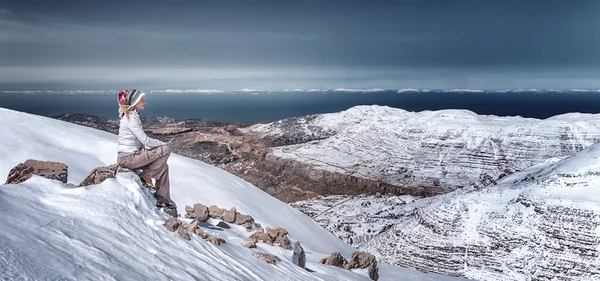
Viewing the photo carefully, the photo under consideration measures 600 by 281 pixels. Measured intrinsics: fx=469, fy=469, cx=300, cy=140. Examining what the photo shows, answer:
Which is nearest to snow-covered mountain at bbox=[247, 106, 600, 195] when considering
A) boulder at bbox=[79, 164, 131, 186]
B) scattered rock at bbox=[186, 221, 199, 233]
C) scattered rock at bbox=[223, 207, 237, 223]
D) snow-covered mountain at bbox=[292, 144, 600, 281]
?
snow-covered mountain at bbox=[292, 144, 600, 281]

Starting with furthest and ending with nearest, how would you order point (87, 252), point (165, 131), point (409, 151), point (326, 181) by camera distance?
1. point (165, 131)
2. point (409, 151)
3. point (326, 181)
4. point (87, 252)

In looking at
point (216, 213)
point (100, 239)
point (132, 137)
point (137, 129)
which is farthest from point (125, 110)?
point (216, 213)

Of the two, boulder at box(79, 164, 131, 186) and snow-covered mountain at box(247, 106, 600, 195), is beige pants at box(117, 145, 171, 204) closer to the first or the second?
boulder at box(79, 164, 131, 186)

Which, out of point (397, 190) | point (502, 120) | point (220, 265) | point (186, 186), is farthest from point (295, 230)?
point (502, 120)

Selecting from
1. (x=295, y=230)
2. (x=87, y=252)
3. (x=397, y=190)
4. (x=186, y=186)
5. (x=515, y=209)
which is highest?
(x=87, y=252)

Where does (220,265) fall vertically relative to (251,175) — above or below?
above

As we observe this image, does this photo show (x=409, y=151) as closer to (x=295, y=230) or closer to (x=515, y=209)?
(x=515, y=209)
